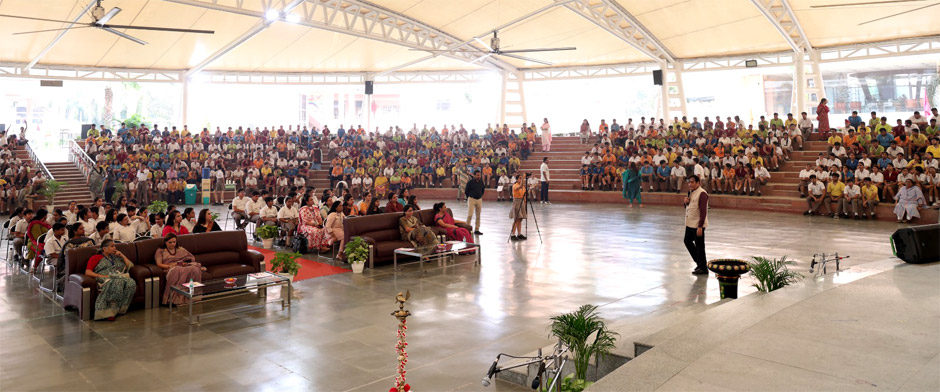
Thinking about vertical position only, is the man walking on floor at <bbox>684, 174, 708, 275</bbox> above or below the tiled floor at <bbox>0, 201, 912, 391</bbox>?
above

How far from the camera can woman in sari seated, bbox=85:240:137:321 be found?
20.6ft

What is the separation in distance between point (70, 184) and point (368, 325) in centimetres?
1887

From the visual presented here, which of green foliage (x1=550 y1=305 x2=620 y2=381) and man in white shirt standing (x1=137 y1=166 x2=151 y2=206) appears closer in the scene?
green foliage (x1=550 y1=305 x2=620 y2=381)

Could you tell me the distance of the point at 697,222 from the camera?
317 inches

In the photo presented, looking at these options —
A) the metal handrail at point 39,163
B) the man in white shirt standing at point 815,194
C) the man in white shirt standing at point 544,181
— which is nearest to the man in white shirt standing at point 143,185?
the metal handrail at point 39,163

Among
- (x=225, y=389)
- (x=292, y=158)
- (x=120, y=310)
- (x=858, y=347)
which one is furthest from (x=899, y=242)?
(x=292, y=158)

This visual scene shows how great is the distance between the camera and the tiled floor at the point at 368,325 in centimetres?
463

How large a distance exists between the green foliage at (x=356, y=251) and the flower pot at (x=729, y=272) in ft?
15.7

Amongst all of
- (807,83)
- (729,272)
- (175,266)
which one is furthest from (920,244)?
(807,83)

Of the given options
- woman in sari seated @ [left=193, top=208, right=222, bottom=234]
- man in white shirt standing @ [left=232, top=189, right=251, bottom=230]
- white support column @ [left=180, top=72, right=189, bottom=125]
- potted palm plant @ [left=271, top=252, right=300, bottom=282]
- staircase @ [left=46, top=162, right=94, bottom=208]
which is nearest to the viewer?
potted palm plant @ [left=271, top=252, right=300, bottom=282]

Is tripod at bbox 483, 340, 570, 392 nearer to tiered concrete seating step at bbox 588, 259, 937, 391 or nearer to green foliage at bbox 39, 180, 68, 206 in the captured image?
tiered concrete seating step at bbox 588, 259, 937, 391

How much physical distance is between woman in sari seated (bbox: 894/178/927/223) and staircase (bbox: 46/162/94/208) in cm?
2218

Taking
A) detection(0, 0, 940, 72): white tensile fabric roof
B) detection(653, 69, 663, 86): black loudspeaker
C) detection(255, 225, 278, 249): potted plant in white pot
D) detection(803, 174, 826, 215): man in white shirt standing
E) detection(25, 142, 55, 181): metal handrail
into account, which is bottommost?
detection(255, 225, 278, 249): potted plant in white pot

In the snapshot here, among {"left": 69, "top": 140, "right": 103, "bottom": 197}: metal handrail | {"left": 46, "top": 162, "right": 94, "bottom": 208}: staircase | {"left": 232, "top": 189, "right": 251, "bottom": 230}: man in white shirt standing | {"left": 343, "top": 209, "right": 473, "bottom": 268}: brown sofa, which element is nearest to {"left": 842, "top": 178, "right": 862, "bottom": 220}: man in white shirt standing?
{"left": 343, "top": 209, "right": 473, "bottom": 268}: brown sofa
